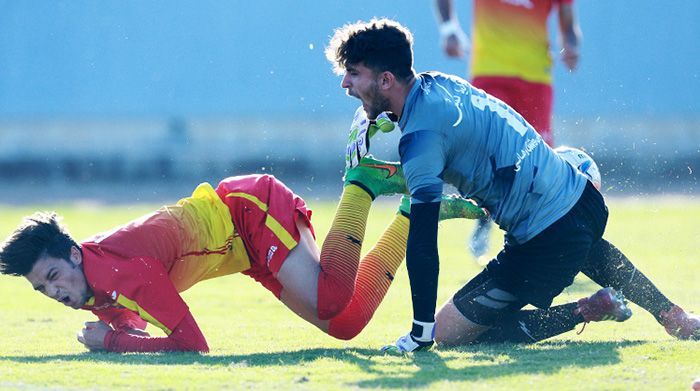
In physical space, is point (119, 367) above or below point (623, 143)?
below

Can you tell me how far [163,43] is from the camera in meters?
22.4

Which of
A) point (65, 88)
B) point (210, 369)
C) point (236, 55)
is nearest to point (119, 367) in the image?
point (210, 369)

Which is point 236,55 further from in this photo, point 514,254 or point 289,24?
point 514,254

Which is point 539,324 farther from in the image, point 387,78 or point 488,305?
point 387,78

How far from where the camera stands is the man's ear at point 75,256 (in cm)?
632

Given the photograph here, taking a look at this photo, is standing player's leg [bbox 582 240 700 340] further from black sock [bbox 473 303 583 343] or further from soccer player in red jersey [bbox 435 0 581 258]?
soccer player in red jersey [bbox 435 0 581 258]

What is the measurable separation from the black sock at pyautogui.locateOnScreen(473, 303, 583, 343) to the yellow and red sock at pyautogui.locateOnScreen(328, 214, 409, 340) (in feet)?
2.72

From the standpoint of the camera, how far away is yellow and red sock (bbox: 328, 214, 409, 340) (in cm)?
695

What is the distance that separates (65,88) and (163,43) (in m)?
2.66

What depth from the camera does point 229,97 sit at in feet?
76.2

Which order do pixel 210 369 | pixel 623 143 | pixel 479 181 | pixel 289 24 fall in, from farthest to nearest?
pixel 623 143 → pixel 289 24 → pixel 479 181 → pixel 210 369

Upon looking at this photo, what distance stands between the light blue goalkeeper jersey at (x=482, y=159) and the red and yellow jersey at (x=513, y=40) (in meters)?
3.96

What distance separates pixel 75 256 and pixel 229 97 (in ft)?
56.0

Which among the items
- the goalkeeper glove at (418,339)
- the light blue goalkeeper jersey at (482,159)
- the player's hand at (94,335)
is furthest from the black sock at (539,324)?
the player's hand at (94,335)
